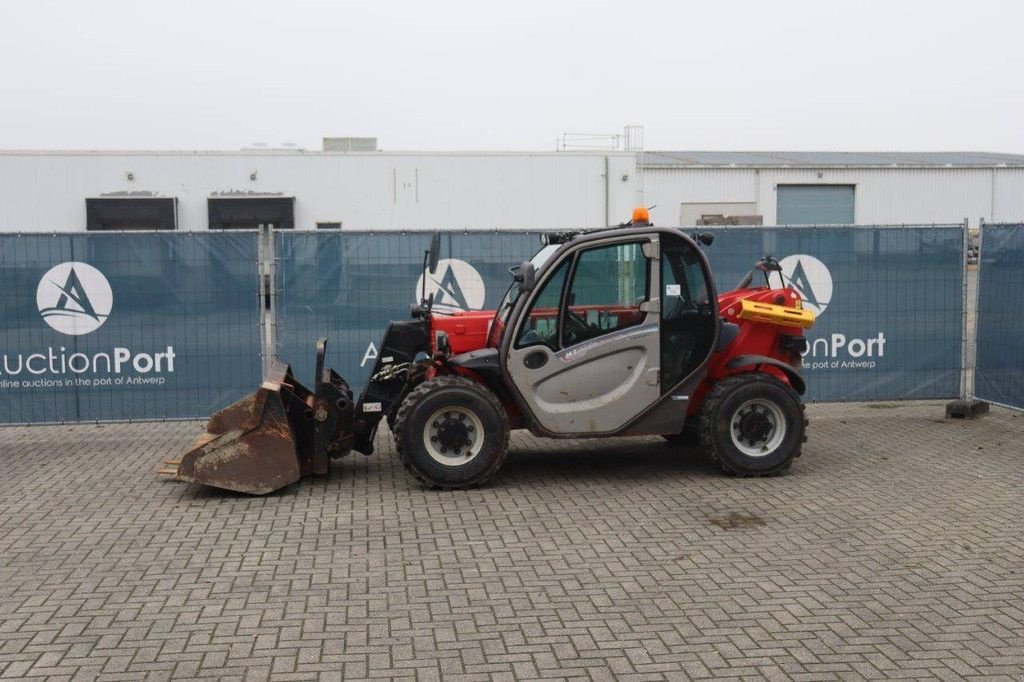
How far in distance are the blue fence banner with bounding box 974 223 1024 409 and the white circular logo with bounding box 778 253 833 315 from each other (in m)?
1.83

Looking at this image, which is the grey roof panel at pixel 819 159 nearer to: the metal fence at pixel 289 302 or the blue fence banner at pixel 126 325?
the metal fence at pixel 289 302

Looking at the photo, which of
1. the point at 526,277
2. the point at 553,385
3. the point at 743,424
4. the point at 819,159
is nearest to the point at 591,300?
the point at 526,277

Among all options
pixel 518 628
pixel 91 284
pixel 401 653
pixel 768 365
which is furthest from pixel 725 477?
pixel 91 284

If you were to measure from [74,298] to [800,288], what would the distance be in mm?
8159

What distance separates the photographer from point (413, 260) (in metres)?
12.2

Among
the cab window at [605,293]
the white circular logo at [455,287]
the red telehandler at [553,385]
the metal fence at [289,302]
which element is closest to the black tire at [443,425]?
the red telehandler at [553,385]

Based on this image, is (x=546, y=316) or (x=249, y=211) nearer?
(x=546, y=316)

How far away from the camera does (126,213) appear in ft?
106

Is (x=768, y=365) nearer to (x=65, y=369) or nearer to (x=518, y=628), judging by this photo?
(x=518, y=628)

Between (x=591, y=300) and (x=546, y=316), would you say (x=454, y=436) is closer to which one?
(x=546, y=316)

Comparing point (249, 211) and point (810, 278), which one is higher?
point (249, 211)

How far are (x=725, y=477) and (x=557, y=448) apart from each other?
205cm

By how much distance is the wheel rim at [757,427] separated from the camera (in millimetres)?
9250

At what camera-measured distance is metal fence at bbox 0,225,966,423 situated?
38.4 ft
